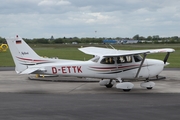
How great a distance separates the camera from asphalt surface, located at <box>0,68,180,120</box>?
11852mm

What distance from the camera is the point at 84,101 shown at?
14781 mm

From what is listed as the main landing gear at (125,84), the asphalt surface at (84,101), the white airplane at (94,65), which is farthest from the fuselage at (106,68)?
the asphalt surface at (84,101)

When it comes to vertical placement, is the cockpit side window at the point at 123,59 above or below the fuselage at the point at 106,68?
above

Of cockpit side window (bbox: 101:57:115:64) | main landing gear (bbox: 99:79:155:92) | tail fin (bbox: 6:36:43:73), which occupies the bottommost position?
main landing gear (bbox: 99:79:155:92)

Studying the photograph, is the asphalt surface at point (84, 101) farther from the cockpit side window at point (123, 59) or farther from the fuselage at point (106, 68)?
the cockpit side window at point (123, 59)

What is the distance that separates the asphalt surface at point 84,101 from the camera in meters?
11.9

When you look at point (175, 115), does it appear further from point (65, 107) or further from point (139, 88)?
point (139, 88)

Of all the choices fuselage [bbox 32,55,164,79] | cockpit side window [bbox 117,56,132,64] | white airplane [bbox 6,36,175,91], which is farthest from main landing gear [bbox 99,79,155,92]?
cockpit side window [bbox 117,56,132,64]

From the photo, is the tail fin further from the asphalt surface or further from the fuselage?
the asphalt surface

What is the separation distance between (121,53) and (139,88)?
2109mm

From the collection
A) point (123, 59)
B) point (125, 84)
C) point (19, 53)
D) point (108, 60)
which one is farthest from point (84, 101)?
point (19, 53)

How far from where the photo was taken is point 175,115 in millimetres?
11812

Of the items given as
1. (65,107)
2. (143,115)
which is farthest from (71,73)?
(143,115)

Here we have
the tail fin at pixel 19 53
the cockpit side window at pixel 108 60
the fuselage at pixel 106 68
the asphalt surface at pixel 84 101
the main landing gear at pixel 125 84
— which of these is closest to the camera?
the asphalt surface at pixel 84 101
